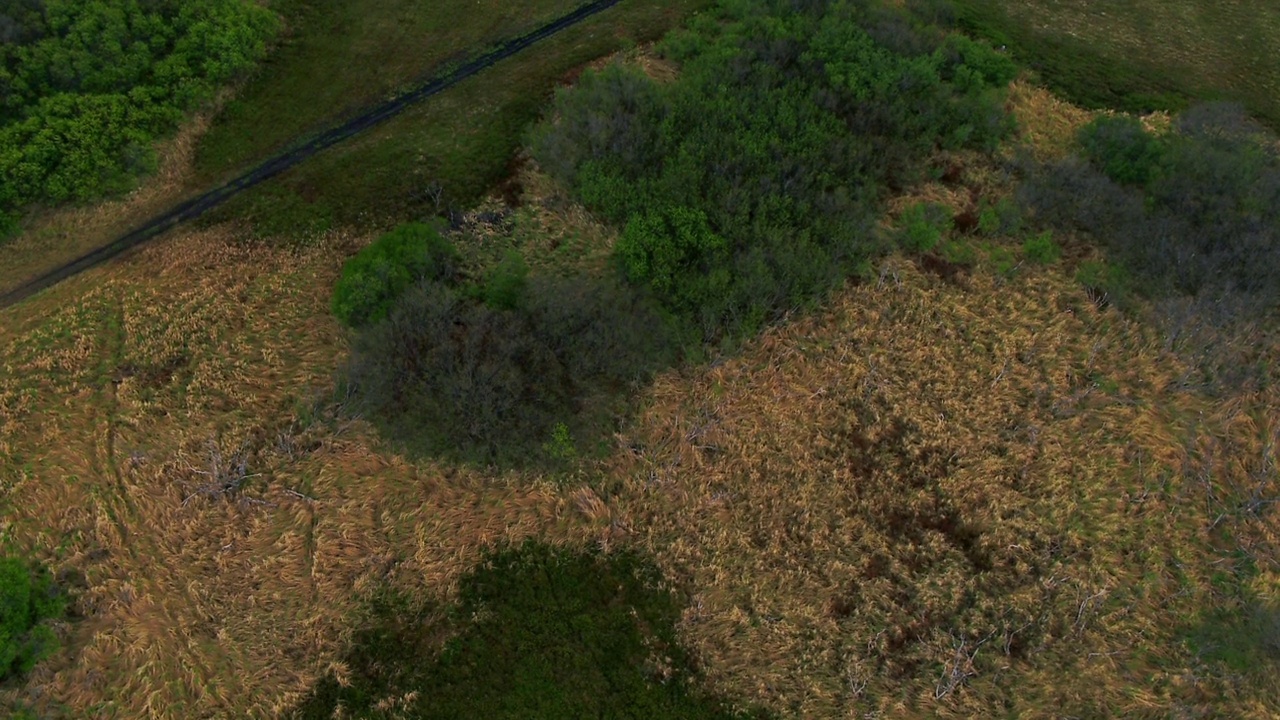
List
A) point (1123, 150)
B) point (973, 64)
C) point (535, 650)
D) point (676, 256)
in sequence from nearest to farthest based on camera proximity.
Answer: point (535, 650), point (676, 256), point (1123, 150), point (973, 64)

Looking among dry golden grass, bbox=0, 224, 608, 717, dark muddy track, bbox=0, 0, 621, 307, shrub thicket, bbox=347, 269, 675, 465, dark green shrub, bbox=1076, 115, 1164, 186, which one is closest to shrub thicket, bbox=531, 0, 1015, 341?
shrub thicket, bbox=347, 269, 675, 465

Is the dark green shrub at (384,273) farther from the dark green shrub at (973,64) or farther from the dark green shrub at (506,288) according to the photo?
the dark green shrub at (973,64)

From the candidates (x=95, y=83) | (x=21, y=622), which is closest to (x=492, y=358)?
(x=21, y=622)

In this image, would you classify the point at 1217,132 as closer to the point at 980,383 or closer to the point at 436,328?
the point at 980,383

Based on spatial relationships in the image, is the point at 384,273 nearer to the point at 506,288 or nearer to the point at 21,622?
the point at 506,288

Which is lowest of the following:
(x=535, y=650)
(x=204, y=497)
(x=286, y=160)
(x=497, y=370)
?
(x=535, y=650)
